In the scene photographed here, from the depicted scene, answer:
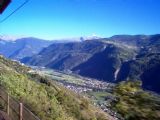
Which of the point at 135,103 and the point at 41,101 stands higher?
the point at 135,103

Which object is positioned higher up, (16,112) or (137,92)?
(137,92)

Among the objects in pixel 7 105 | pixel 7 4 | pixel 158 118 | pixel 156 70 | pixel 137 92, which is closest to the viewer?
pixel 158 118

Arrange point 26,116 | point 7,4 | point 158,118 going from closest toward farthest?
point 158,118, point 26,116, point 7,4

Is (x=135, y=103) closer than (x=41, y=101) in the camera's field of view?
Yes

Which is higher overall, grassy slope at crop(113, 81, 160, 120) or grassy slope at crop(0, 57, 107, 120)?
grassy slope at crop(113, 81, 160, 120)

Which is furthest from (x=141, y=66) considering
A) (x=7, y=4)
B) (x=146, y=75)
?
(x=7, y=4)

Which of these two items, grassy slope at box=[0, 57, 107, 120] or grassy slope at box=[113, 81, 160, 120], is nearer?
grassy slope at box=[113, 81, 160, 120]

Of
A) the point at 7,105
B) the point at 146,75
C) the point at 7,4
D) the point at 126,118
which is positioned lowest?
the point at 146,75

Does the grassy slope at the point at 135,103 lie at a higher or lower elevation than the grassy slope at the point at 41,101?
higher

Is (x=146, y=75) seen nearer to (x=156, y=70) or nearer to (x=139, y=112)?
Result: (x=156, y=70)

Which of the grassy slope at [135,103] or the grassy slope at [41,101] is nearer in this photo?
the grassy slope at [135,103]

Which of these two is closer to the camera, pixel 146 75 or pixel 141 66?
pixel 146 75
